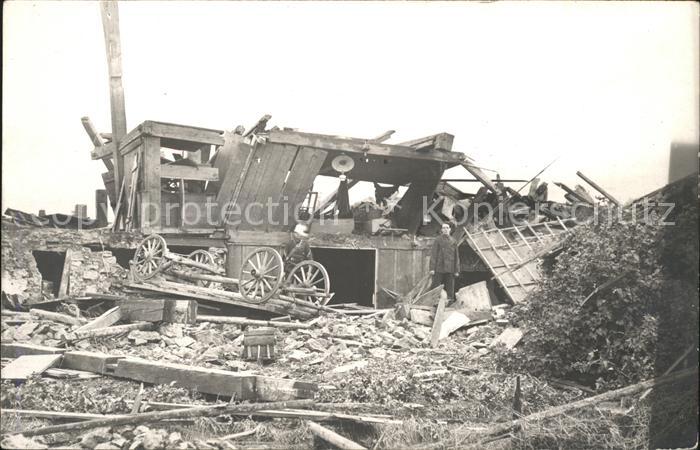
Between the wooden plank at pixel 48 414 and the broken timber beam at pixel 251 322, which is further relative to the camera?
the broken timber beam at pixel 251 322

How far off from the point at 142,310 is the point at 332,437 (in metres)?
6.03

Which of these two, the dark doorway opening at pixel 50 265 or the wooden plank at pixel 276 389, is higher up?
the dark doorway opening at pixel 50 265

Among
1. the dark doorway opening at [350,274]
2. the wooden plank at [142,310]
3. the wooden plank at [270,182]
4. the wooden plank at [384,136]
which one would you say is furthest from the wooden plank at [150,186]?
the wooden plank at [384,136]

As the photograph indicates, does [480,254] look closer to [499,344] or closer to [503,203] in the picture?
[503,203]

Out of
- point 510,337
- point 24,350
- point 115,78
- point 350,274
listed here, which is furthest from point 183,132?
point 510,337

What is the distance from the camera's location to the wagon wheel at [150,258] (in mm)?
11210

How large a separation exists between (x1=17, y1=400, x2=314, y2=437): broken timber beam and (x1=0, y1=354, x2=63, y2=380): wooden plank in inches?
66.6

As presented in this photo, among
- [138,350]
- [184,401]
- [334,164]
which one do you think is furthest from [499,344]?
[334,164]

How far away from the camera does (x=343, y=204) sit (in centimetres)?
1594

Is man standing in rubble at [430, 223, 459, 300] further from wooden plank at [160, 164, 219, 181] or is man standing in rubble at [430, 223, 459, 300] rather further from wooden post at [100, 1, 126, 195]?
Answer: wooden post at [100, 1, 126, 195]

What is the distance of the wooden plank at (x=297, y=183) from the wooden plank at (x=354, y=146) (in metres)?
0.24

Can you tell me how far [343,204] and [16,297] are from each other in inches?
331

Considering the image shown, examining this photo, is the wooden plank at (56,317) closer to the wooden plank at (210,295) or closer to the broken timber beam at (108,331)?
the broken timber beam at (108,331)

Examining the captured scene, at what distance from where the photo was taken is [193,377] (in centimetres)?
650
